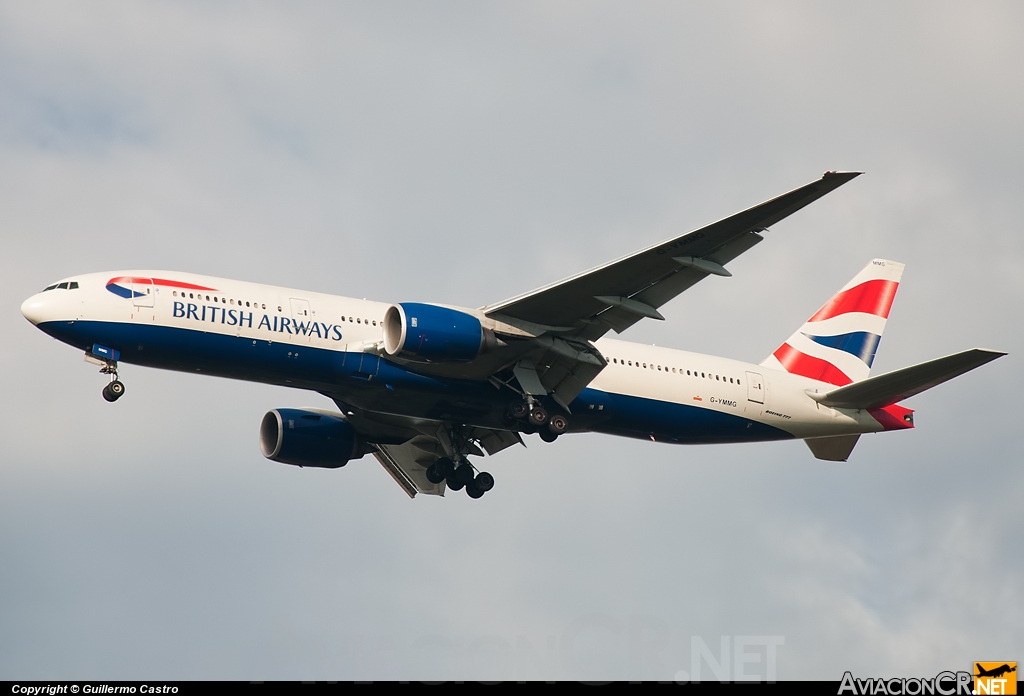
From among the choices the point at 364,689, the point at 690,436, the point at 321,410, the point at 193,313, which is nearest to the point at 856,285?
the point at 690,436

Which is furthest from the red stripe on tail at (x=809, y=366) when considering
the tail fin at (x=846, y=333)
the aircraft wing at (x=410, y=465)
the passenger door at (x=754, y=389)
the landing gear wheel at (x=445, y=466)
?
the aircraft wing at (x=410, y=465)

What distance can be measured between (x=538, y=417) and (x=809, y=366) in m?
11.0

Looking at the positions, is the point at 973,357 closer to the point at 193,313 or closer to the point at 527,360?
the point at 527,360

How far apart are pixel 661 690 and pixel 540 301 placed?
12.1 metres

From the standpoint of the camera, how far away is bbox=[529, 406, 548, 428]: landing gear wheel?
35.1 meters

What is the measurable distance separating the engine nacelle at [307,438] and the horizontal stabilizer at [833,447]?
14.7 meters

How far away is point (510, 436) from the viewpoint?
130ft

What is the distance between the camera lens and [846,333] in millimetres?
42938

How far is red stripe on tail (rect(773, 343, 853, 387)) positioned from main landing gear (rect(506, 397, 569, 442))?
31.3 ft

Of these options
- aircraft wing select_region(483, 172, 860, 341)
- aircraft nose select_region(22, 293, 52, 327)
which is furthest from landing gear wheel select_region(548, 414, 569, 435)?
aircraft nose select_region(22, 293, 52, 327)

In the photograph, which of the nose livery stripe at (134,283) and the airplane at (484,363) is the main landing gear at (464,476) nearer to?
the airplane at (484,363)

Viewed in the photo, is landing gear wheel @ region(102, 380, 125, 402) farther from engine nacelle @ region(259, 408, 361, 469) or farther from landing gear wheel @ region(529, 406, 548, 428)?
landing gear wheel @ region(529, 406, 548, 428)

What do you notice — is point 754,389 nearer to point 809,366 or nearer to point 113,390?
point 809,366

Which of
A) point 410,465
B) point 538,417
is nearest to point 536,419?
point 538,417
